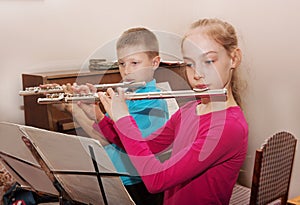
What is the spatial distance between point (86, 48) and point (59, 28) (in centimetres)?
20

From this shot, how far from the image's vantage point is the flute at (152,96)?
1160mm

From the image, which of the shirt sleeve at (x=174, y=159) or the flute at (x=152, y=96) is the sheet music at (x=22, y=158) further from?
the shirt sleeve at (x=174, y=159)

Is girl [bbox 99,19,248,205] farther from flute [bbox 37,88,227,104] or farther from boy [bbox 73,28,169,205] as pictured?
boy [bbox 73,28,169,205]

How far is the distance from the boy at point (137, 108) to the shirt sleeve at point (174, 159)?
28cm

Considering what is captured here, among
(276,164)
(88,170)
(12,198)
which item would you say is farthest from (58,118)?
(276,164)

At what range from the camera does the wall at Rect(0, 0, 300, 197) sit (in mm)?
2125

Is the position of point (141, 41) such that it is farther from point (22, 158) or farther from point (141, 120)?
point (22, 158)

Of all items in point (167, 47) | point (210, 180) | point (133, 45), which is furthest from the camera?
point (167, 47)

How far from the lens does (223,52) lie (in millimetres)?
1251

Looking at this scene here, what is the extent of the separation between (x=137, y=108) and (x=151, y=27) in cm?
122

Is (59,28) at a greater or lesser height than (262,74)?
greater

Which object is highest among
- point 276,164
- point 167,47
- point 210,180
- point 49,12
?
point 49,12

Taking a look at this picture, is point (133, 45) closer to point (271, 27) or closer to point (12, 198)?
point (12, 198)

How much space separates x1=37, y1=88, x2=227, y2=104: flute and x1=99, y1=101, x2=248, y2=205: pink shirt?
2.2 inches
